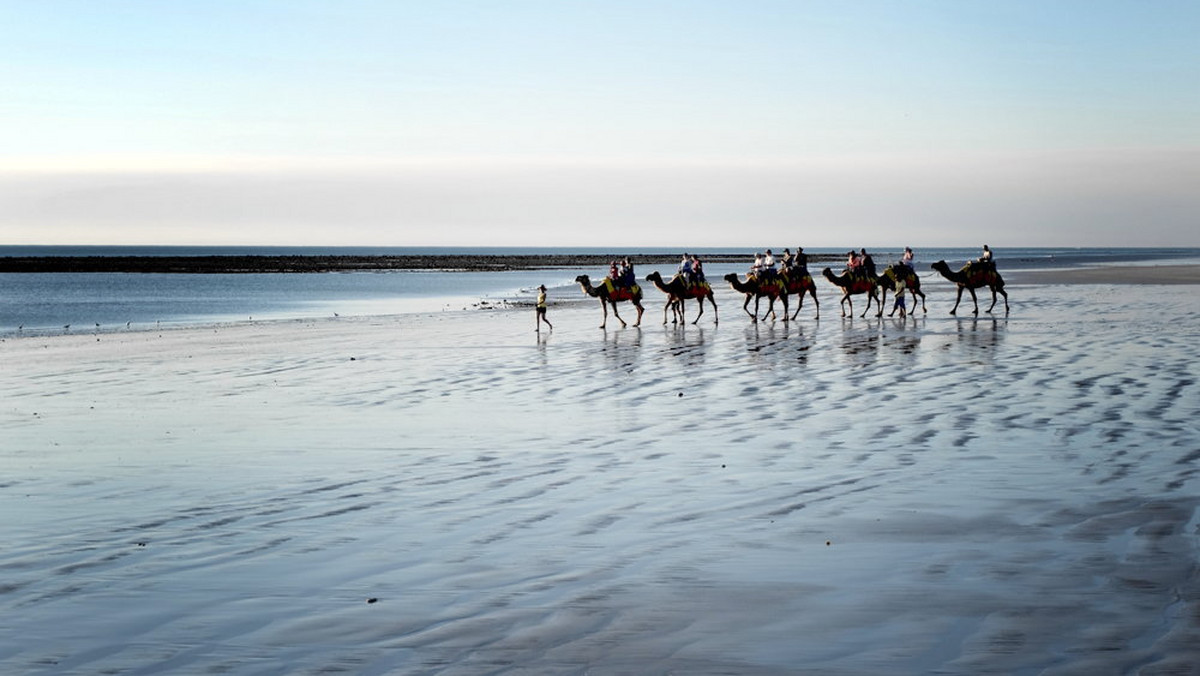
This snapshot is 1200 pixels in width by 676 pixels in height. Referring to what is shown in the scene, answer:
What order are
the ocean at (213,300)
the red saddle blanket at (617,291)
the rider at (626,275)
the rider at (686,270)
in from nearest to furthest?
the red saddle blanket at (617,291) < the rider at (626,275) < the rider at (686,270) < the ocean at (213,300)

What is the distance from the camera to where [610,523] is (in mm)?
8625

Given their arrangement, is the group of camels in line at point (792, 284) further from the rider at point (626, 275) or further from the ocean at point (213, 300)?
the ocean at point (213, 300)

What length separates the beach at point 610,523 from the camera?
231 inches

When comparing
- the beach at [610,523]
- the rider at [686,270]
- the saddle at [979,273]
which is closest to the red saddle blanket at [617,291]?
the rider at [686,270]

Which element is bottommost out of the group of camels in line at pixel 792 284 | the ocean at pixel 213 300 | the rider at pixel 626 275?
the ocean at pixel 213 300

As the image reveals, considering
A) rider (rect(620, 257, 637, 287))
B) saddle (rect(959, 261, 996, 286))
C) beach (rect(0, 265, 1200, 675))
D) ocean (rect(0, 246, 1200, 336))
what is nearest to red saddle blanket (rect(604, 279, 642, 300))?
rider (rect(620, 257, 637, 287))

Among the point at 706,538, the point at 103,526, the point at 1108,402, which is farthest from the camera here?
the point at 1108,402

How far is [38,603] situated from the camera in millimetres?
6641

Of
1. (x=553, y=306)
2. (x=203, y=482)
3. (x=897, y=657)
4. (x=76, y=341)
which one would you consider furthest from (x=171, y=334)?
(x=897, y=657)

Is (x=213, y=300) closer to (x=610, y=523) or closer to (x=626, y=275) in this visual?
(x=626, y=275)

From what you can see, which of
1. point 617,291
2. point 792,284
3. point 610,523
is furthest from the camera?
point 792,284

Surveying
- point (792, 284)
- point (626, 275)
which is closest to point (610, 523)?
point (626, 275)

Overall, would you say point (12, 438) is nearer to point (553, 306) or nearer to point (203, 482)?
point (203, 482)

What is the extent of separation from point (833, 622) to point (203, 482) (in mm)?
6045
